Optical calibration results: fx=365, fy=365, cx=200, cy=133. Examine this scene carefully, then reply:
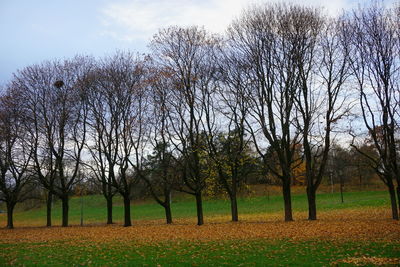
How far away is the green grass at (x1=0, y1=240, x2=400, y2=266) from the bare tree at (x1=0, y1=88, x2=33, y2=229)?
56.2 feet

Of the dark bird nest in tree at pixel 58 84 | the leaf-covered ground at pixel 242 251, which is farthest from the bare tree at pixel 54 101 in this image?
the leaf-covered ground at pixel 242 251

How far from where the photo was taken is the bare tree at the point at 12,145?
3091 cm

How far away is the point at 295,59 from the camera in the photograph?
2428 cm

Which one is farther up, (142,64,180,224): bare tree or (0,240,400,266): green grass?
(142,64,180,224): bare tree

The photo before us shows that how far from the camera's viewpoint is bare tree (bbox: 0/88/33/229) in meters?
30.9

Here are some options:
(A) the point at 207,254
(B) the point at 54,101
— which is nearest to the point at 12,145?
(B) the point at 54,101

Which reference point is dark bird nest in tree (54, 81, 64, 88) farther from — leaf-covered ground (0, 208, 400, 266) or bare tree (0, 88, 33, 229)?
leaf-covered ground (0, 208, 400, 266)

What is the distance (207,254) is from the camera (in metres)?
13.3

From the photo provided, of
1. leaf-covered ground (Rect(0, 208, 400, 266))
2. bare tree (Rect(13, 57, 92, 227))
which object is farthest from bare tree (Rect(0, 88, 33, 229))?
leaf-covered ground (Rect(0, 208, 400, 266))

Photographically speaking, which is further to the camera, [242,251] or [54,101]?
[54,101]

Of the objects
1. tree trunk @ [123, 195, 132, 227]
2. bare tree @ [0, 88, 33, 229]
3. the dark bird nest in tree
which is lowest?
tree trunk @ [123, 195, 132, 227]

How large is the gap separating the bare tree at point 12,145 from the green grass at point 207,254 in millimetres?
17144

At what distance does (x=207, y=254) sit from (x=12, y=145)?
26.0 metres

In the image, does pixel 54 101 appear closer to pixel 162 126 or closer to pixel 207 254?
pixel 162 126
